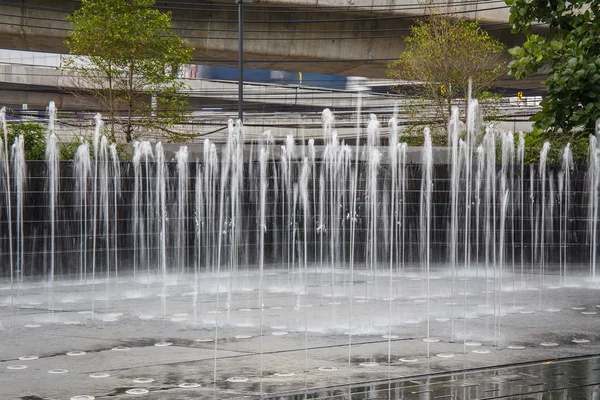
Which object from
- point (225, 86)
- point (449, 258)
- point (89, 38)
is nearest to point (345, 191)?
point (449, 258)

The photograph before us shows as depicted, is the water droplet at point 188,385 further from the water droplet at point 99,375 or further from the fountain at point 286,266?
the water droplet at point 99,375

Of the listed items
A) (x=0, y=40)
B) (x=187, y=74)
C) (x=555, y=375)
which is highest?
(x=187, y=74)

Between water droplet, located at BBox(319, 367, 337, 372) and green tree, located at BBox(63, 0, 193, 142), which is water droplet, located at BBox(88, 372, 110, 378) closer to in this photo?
water droplet, located at BBox(319, 367, 337, 372)

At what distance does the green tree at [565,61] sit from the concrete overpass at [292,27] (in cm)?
1400

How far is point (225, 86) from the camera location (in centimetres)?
3928

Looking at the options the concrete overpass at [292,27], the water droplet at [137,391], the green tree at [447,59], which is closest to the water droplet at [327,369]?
the water droplet at [137,391]

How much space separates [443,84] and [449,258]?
4.80 m

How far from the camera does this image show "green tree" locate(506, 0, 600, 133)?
5348 mm

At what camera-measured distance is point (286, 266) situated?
15297mm

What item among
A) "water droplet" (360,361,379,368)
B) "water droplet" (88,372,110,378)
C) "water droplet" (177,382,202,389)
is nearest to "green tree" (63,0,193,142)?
"water droplet" (88,372,110,378)

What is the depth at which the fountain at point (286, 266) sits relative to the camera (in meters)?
6.54

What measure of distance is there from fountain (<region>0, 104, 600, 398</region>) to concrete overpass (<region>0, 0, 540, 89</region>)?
297cm

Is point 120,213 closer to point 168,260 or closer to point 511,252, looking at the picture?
point 168,260

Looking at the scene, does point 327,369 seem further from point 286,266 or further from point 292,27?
point 292,27
